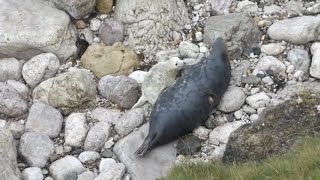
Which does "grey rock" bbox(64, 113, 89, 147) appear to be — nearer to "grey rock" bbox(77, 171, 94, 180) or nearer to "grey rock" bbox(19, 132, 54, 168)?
"grey rock" bbox(19, 132, 54, 168)

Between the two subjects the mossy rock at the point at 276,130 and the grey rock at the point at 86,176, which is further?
the grey rock at the point at 86,176

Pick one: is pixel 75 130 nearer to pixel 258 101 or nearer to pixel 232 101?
pixel 232 101

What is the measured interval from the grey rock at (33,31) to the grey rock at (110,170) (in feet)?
7.30

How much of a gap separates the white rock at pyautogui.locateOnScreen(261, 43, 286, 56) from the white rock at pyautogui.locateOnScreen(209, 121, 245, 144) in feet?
4.97

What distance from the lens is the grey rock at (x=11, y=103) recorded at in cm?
830

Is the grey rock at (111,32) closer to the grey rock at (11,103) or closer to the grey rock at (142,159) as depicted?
the grey rock at (11,103)

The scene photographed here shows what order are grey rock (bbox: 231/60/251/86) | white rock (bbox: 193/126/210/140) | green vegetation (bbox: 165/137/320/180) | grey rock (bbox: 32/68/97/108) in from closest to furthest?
green vegetation (bbox: 165/137/320/180) < white rock (bbox: 193/126/210/140) < grey rock (bbox: 32/68/97/108) < grey rock (bbox: 231/60/251/86)

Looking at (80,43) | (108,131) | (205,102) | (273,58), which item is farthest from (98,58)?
(273,58)

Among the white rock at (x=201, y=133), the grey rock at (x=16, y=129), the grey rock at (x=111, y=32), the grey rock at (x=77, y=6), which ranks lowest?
the white rock at (x=201, y=133)

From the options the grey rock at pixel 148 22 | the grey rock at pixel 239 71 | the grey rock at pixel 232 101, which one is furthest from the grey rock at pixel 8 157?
the grey rock at pixel 239 71

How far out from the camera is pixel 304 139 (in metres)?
6.80

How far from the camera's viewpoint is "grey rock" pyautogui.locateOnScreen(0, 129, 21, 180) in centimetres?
704

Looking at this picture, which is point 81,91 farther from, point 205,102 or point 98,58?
point 205,102

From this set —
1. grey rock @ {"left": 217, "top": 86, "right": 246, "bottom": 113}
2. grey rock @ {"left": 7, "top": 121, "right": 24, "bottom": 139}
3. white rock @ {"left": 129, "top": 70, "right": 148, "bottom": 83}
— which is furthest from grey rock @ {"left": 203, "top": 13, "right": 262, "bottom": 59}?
grey rock @ {"left": 7, "top": 121, "right": 24, "bottom": 139}
